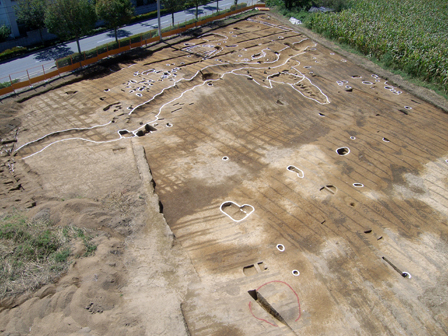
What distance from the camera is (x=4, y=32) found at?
30.0 meters

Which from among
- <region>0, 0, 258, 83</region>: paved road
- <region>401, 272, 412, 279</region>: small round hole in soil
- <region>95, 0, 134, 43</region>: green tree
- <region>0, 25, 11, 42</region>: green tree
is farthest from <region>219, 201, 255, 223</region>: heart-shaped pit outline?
<region>0, 25, 11, 42</region>: green tree

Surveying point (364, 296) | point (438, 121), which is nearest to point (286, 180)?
point (364, 296)

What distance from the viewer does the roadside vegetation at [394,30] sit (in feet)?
77.4

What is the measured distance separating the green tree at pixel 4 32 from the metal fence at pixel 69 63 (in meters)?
7.41

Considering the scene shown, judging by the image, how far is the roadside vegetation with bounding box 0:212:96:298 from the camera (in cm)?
884

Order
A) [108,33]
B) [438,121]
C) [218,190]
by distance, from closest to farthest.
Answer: [218,190]
[438,121]
[108,33]

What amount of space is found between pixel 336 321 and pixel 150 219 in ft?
23.3

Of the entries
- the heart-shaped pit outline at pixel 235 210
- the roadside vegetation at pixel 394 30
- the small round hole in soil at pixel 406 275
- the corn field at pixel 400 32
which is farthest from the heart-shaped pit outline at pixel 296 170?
the corn field at pixel 400 32

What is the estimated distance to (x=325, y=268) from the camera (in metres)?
10.6

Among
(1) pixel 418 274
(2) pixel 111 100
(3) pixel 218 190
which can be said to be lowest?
(1) pixel 418 274

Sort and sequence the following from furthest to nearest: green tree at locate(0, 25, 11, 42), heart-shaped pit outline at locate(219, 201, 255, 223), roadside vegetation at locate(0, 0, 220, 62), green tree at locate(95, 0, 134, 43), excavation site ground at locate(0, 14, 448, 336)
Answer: green tree at locate(0, 25, 11, 42), green tree at locate(95, 0, 134, 43), roadside vegetation at locate(0, 0, 220, 62), heart-shaped pit outline at locate(219, 201, 255, 223), excavation site ground at locate(0, 14, 448, 336)

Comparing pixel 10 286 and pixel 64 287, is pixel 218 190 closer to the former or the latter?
pixel 64 287

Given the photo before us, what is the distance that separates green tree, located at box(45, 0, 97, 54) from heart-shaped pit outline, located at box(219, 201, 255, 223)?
18.8 metres

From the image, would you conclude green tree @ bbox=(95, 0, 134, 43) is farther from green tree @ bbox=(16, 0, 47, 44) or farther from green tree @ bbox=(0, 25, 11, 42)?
green tree @ bbox=(0, 25, 11, 42)
